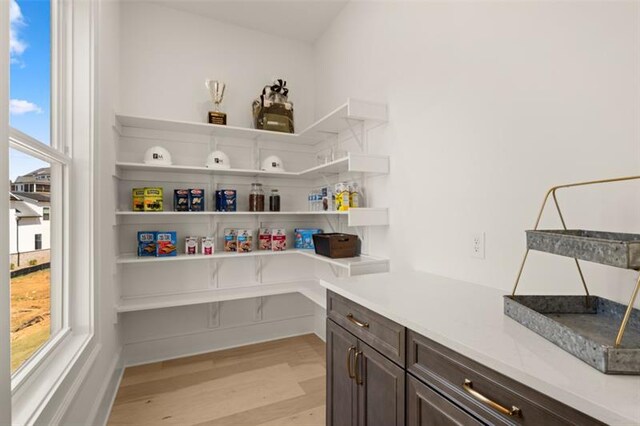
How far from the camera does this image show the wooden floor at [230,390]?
1897 mm

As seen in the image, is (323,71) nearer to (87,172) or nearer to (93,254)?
(87,172)

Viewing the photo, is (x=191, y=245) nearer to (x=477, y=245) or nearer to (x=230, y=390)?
(x=230, y=390)

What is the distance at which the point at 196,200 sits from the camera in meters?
2.57

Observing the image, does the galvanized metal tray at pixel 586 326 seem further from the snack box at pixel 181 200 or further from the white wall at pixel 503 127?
the snack box at pixel 181 200

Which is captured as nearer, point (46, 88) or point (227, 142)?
point (46, 88)

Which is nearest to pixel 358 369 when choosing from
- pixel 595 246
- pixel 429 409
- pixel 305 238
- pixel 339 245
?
pixel 429 409

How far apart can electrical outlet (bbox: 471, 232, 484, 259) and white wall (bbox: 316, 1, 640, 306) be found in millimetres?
28

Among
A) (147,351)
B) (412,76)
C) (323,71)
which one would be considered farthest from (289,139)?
(147,351)

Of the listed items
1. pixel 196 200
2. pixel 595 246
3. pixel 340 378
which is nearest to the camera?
pixel 595 246

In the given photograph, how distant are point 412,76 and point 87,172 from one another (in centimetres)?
195

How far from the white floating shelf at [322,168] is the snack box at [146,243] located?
0.52 metres

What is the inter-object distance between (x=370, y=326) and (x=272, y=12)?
2771mm

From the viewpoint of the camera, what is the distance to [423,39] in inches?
71.8

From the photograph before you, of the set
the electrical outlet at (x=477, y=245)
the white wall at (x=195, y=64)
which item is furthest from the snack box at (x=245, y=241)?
the electrical outlet at (x=477, y=245)
